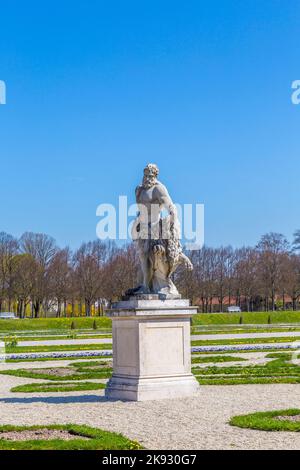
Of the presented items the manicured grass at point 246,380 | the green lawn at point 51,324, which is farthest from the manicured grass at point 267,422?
the green lawn at point 51,324

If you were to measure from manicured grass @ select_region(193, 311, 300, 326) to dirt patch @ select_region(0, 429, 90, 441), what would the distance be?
2092 inches

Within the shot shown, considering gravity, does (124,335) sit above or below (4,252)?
below

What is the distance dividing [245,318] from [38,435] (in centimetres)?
5796

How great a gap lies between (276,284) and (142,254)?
76675 millimetres

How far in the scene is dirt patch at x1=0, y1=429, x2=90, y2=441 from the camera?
11.1 meters

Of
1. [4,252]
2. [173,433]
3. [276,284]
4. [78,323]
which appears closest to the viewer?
[173,433]

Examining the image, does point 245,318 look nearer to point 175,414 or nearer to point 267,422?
point 175,414

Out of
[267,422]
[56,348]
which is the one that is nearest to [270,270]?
[56,348]

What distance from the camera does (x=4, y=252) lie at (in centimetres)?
8469

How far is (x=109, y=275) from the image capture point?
272 ft

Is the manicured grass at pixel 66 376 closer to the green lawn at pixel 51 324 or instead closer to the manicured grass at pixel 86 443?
the manicured grass at pixel 86 443

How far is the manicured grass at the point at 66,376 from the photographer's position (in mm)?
20938
